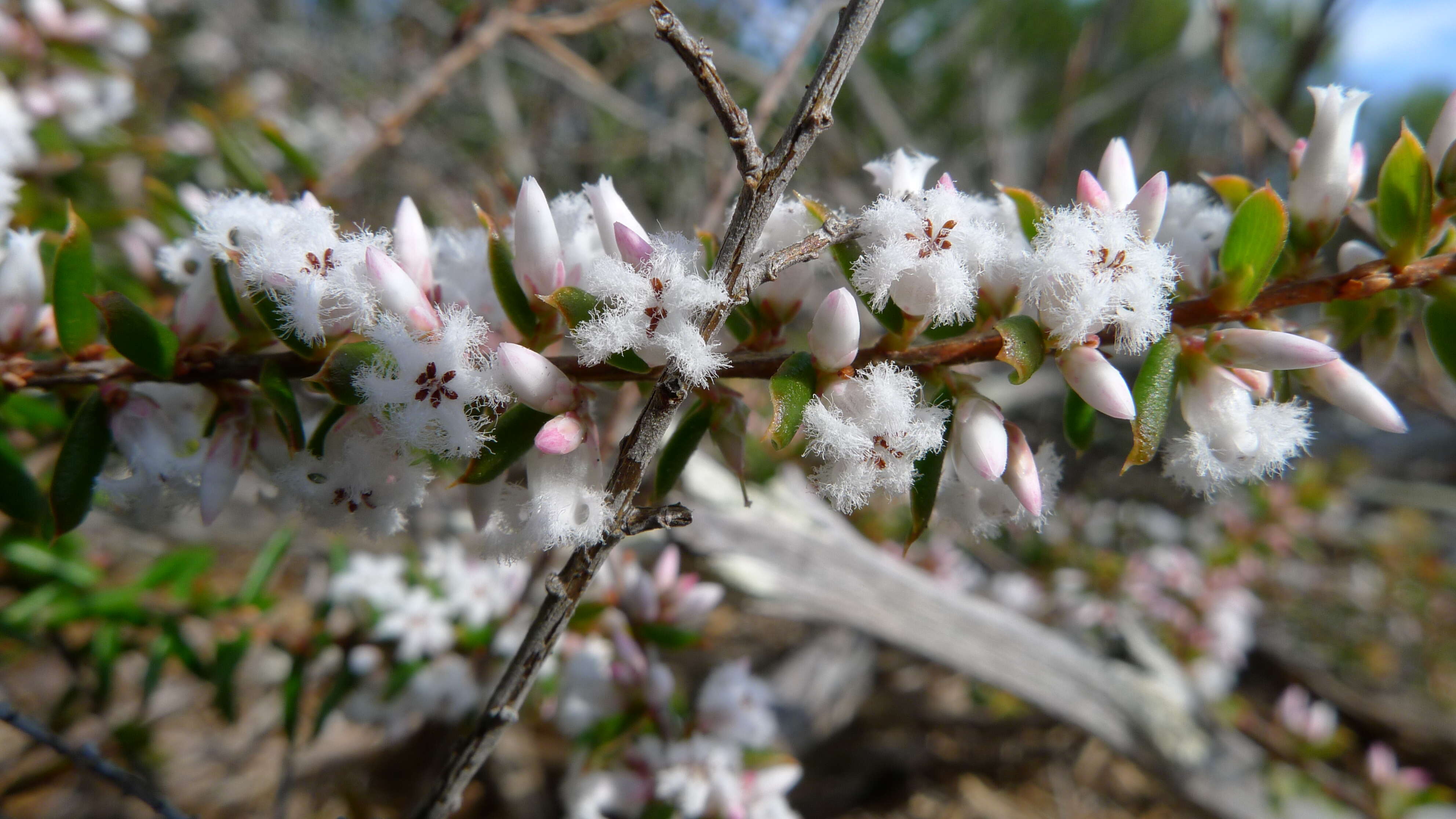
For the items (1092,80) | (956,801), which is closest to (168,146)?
(956,801)

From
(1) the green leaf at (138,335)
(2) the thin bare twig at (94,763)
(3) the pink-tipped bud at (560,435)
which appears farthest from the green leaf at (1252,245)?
(2) the thin bare twig at (94,763)

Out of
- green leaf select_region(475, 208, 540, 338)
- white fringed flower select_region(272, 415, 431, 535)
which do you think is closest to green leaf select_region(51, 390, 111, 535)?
white fringed flower select_region(272, 415, 431, 535)

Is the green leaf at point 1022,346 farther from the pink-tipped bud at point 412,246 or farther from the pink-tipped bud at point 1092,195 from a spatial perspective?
the pink-tipped bud at point 412,246

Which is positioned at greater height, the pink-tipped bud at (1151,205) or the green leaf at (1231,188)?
the green leaf at (1231,188)

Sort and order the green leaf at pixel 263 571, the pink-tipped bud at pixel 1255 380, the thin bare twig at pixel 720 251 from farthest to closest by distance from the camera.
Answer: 1. the green leaf at pixel 263 571
2. the pink-tipped bud at pixel 1255 380
3. the thin bare twig at pixel 720 251

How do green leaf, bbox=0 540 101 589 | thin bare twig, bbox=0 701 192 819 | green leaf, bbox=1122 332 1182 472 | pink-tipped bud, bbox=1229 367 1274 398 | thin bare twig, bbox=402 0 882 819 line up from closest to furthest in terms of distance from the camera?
thin bare twig, bbox=402 0 882 819, green leaf, bbox=1122 332 1182 472, pink-tipped bud, bbox=1229 367 1274 398, thin bare twig, bbox=0 701 192 819, green leaf, bbox=0 540 101 589

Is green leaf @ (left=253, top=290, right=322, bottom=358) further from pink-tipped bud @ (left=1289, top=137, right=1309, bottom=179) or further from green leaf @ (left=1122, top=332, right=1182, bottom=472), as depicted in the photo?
pink-tipped bud @ (left=1289, top=137, right=1309, bottom=179)
